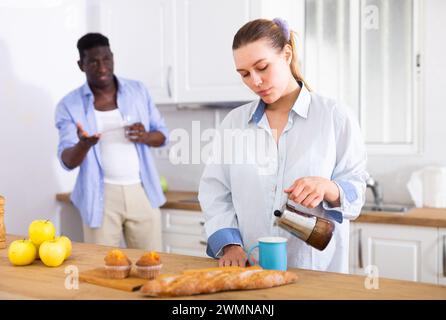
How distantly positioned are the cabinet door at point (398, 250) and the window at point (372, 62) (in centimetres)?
68

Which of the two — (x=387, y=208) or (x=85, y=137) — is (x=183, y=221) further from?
(x=387, y=208)

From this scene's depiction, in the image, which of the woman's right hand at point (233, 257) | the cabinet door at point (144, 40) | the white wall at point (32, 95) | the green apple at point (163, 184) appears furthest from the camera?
the green apple at point (163, 184)

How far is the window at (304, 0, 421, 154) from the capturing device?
10.7 ft

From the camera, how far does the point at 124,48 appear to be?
3688 millimetres

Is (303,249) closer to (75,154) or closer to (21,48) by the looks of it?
(75,154)

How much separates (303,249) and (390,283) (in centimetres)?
38

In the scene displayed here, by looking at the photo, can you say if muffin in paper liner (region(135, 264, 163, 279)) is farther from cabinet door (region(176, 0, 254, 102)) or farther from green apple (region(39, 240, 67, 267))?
cabinet door (region(176, 0, 254, 102))

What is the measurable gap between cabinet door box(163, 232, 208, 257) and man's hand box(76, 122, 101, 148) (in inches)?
30.7

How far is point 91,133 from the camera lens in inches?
122

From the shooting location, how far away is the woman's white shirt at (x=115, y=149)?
3.14 metres

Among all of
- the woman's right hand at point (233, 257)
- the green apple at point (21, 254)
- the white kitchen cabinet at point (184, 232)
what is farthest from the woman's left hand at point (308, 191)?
the white kitchen cabinet at point (184, 232)

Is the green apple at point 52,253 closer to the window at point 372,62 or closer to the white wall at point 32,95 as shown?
the white wall at point 32,95

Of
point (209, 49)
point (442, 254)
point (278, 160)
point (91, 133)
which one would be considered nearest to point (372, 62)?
point (209, 49)
